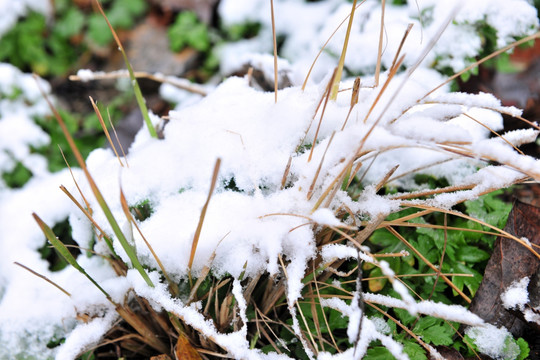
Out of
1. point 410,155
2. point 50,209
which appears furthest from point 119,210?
point 410,155

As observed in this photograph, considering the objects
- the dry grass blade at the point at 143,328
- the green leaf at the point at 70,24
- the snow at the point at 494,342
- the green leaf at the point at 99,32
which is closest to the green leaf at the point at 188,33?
the green leaf at the point at 99,32

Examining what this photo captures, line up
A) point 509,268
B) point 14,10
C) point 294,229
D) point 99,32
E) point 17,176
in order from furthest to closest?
point 99,32 < point 14,10 < point 17,176 < point 509,268 < point 294,229

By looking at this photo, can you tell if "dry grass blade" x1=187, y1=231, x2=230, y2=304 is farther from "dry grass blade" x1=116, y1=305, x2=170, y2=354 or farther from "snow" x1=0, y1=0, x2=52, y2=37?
"snow" x1=0, y1=0, x2=52, y2=37

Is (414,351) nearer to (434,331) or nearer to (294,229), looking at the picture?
(434,331)

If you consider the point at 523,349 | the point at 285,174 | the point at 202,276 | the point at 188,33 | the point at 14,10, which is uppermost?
the point at 14,10

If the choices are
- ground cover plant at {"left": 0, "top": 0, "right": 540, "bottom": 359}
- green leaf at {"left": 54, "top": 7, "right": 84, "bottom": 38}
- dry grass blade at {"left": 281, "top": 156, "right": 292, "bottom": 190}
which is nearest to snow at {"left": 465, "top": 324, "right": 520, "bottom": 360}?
ground cover plant at {"left": 0, "top": 0, "right": 540, "bottom": 359}

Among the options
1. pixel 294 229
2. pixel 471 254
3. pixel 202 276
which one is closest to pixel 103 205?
pixel 202 276

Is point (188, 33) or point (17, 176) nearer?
point (17, 176)
